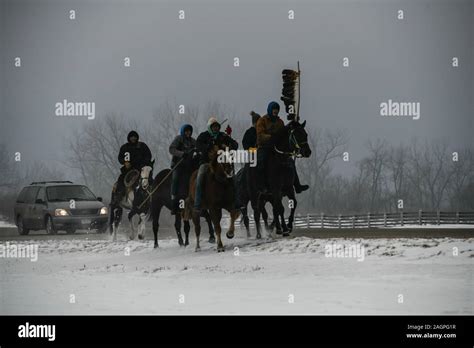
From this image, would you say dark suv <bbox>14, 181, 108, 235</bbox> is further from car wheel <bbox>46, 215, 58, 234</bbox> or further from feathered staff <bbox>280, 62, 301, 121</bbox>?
feathered staff <bbox>280, 62, 301, 121</bbox>

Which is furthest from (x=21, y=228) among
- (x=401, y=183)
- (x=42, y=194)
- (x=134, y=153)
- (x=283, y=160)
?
(x=401, y=183)

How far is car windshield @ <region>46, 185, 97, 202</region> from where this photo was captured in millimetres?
37375

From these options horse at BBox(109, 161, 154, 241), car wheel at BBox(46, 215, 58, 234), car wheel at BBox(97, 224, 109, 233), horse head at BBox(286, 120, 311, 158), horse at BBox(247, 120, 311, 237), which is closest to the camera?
horse head at BBox(286, 120, 311, 158)

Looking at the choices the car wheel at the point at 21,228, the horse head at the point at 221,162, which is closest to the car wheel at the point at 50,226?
the car wheel at the point at 21,228

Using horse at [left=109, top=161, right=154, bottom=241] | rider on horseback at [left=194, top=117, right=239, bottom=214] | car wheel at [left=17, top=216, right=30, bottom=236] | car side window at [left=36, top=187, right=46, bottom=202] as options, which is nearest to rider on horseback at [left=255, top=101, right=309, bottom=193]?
rider on horseback at [left=194, top=117, right=239, bottom=214]

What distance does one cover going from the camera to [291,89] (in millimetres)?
25812

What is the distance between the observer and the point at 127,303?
17.8m

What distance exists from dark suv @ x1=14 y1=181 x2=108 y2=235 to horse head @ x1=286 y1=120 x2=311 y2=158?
1345 cm

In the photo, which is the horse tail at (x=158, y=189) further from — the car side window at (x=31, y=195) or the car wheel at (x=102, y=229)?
the car side window at (x=31, y=195)

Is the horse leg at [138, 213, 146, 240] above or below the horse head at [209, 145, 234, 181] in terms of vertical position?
below

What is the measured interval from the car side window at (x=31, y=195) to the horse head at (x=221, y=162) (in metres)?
16.3

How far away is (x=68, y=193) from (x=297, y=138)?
1631 cm

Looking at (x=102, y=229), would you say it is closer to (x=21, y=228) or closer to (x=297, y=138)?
(x=21, y=228)
